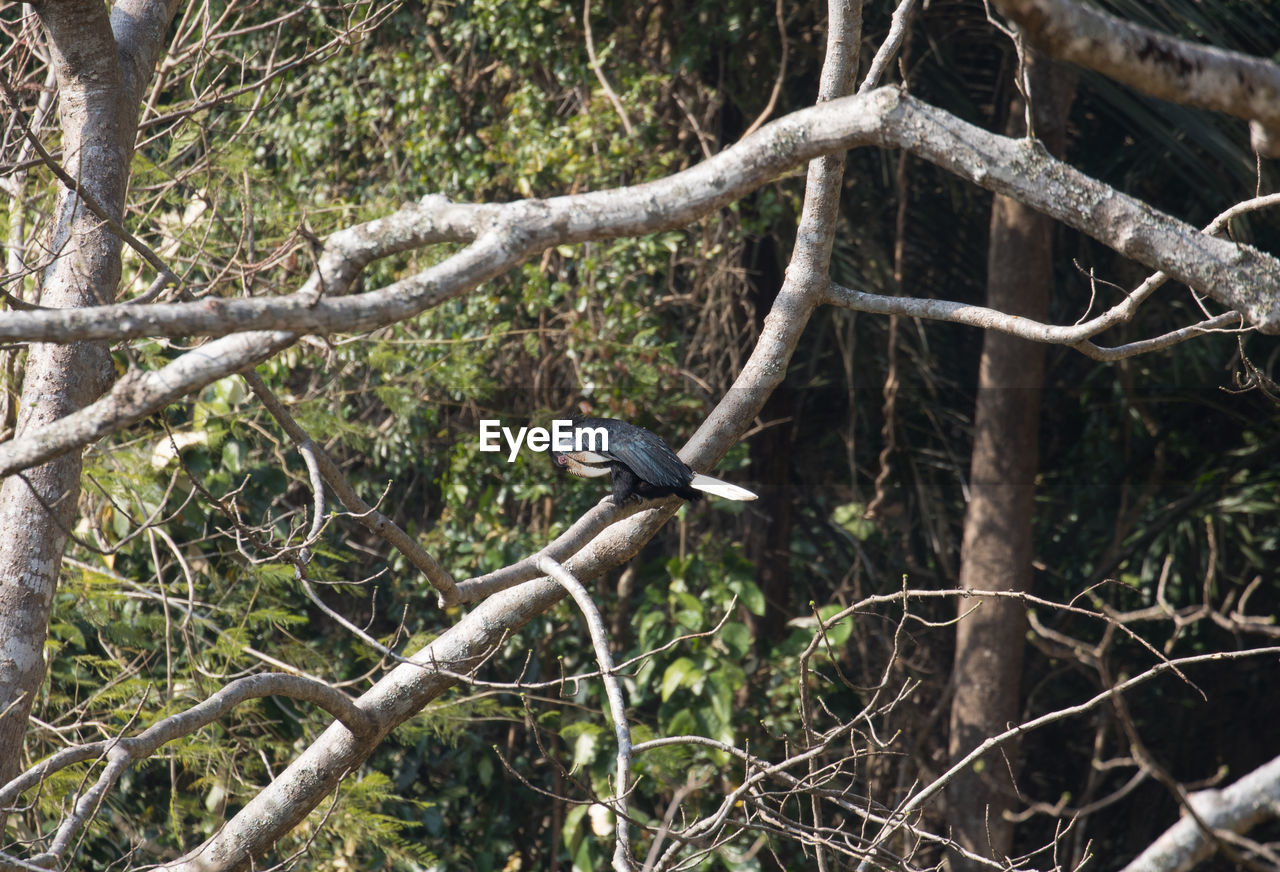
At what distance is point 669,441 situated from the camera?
144 inches

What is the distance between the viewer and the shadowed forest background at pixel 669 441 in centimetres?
325

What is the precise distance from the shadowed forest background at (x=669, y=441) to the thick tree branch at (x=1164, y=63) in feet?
7.85

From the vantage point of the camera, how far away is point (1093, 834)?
4363 mm

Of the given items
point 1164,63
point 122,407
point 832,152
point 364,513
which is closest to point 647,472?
point 364,513

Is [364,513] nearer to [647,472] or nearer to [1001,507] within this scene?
[647,472]

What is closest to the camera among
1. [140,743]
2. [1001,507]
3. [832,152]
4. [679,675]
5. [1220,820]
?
[1220,820]

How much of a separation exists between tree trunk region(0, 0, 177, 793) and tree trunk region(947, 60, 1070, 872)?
102 inches

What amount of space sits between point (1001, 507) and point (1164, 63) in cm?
288

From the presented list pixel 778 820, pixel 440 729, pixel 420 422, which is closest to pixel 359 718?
pixel 778 820

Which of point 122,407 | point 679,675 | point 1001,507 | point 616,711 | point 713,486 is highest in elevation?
point 122,407

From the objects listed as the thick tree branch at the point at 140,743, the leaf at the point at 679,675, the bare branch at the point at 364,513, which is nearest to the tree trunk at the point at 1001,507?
the leaf at the point at 679,675

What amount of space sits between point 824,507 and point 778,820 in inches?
114

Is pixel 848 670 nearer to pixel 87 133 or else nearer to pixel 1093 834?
pixel 1093 834

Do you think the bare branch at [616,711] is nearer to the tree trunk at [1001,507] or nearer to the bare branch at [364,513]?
the bare branch at [364,513]
